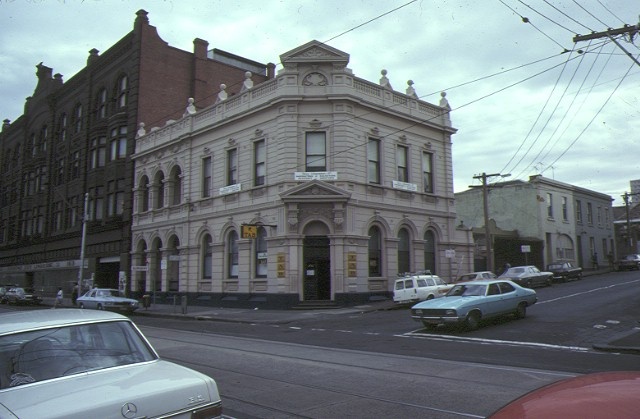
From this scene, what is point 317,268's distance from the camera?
25547mm

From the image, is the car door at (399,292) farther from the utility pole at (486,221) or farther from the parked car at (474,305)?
the utility pole at (486,221)

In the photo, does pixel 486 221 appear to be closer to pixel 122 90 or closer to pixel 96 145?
pixel 122 90

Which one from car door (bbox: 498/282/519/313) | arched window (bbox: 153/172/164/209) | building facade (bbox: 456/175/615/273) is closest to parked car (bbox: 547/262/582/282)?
building facade (bbox: 456/175/615/273)

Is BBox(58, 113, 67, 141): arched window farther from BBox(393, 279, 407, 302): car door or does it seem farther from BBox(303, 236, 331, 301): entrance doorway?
BBox(393, 279, 407, 302): car door

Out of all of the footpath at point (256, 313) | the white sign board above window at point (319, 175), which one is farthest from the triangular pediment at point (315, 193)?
the footpath at point (256, 313)

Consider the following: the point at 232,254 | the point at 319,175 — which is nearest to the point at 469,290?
the point at 319,175

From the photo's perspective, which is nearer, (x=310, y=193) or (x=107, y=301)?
(x=310, y=193)

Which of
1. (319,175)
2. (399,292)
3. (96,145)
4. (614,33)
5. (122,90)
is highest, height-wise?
(122,90)

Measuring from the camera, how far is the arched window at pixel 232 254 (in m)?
28.5

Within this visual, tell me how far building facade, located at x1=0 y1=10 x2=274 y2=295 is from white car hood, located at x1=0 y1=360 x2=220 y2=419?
110ft

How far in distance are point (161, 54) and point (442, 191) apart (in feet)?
79.1

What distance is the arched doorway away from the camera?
25.4m

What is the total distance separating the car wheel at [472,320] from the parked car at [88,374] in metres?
12.5

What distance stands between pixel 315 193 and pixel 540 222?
25.6 meters
